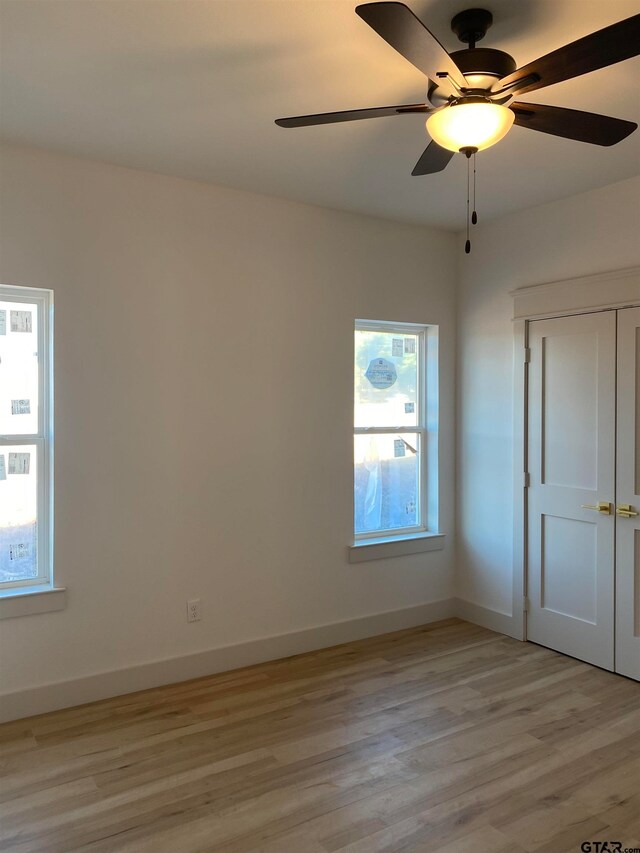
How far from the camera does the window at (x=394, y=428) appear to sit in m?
4.24

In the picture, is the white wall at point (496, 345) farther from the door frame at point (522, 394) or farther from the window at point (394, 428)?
the window at point (394, 428)

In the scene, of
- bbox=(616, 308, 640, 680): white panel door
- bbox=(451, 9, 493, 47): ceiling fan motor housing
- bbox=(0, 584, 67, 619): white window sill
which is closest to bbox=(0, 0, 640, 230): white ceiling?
bbox=(451, 9, 493, 47): ceiling fan motor housing

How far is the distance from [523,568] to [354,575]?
1.09 meters

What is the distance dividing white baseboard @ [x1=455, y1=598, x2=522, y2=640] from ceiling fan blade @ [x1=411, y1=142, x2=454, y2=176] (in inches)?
116

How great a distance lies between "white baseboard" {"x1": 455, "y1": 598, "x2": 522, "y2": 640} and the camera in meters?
4.12

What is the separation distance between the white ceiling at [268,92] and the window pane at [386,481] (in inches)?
64.0

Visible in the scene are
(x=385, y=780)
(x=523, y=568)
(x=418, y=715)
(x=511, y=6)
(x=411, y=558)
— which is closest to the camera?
(x=511, y=6)

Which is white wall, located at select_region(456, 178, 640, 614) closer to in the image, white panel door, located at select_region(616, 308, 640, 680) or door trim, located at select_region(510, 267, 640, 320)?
door trim, located at select_region(510, 267, 640, 320)

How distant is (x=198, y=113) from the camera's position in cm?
262

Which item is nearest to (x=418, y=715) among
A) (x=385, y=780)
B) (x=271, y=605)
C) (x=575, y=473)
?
(x=385, y=780)

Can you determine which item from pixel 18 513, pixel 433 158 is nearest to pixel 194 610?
pixel 18 513

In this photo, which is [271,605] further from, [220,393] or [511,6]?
[511,6]

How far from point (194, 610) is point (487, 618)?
203 cm

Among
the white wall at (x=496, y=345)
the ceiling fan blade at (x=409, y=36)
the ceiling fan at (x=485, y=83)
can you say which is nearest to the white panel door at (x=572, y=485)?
the white wall at (x=496, y=345)
